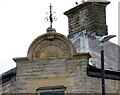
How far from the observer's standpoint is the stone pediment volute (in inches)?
917

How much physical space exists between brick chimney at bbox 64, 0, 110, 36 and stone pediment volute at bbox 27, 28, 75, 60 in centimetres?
557

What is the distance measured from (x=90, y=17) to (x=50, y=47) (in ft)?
20.3

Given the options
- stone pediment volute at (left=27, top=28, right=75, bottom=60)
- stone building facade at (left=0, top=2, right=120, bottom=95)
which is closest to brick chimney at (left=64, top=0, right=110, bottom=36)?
stone building facade at (left=0, top=2, right=120, bottom=95)

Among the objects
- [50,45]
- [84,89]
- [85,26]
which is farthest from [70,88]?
[85,26]

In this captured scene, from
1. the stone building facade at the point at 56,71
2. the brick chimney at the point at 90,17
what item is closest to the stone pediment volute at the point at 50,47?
the stone building facade at the point at 56,71

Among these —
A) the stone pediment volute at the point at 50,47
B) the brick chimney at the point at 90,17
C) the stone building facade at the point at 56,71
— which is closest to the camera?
the stone building facade at the point at 56,71

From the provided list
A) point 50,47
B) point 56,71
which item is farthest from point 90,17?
point 56,71

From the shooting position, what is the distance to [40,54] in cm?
2353

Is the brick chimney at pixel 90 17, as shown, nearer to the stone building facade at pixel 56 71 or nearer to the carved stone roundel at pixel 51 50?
the stone building facade at pixel 56 71

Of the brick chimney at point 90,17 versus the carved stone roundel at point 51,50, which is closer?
the carved stone roundel at point 51,50

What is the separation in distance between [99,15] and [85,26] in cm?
92

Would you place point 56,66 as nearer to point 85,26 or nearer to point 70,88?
point 70,88

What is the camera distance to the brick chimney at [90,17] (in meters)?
28.9

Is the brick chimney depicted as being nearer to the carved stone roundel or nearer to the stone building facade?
the stone building facade
